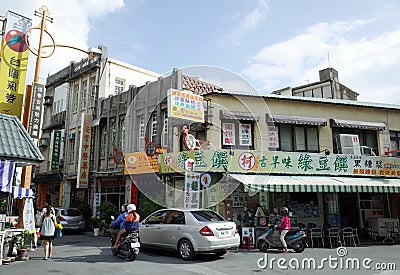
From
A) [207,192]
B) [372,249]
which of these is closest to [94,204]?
[207,192]

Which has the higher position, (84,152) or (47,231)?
(84,152)

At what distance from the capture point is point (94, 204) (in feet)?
71.5

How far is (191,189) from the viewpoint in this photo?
1501 centimetres

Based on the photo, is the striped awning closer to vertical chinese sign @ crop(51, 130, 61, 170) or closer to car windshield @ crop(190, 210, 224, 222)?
car windshield @ crop(190, 210, 224, 222)

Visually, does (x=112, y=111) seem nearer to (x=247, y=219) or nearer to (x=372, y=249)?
(x=247, y=219)

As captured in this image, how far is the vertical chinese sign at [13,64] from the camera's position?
40.2 feet

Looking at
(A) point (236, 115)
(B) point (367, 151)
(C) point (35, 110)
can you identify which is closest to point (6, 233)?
(C) point (35, 110)

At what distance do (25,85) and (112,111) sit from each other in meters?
9.43

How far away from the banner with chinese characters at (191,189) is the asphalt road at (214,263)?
3305 mm

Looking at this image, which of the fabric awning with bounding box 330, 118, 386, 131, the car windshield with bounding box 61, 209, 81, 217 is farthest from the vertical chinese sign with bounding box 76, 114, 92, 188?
the fabric awning with bounding box 330, 118, 386, 131

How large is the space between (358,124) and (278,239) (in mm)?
8304

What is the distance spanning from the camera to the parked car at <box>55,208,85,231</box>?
19.8m

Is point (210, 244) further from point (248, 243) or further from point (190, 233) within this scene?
point (248, 243)

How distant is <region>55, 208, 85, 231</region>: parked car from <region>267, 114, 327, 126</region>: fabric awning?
12.5m
